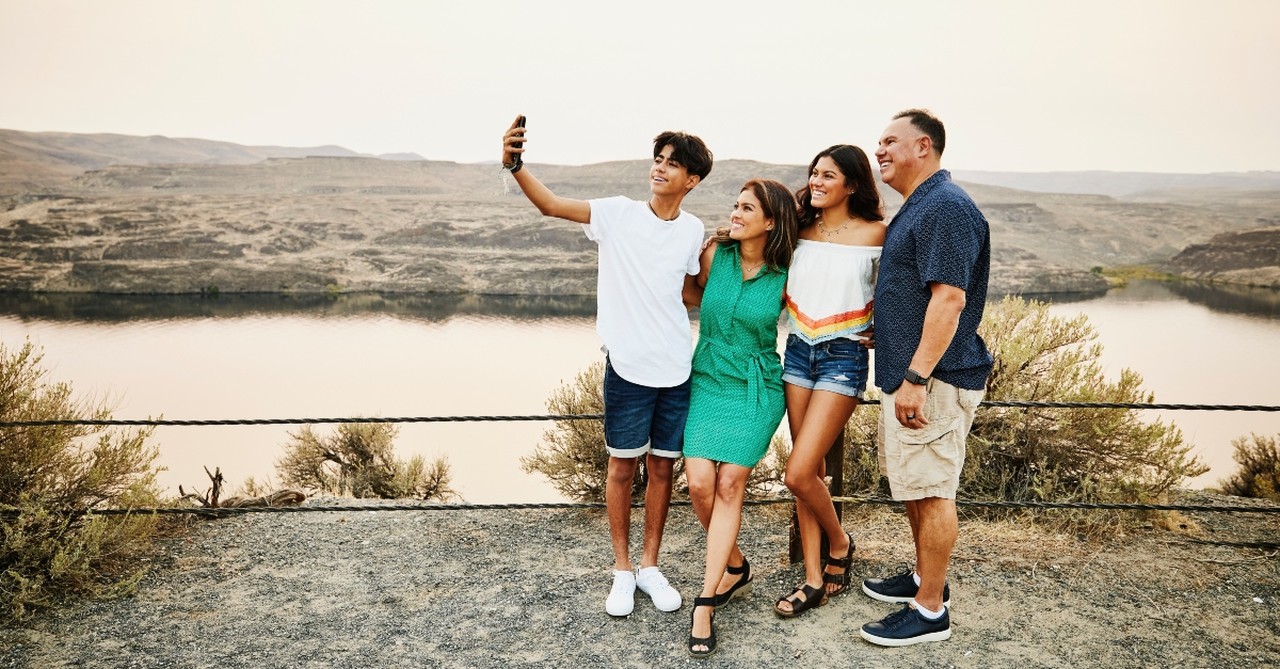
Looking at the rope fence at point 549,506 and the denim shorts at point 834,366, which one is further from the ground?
the denim shorts at point 834,366

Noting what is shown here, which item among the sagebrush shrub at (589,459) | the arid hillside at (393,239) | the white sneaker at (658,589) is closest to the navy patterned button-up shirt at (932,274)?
the white sneaker at (658,589)

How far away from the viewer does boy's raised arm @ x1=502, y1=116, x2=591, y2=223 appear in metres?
2.62

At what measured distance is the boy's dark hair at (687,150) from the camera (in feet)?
8.96

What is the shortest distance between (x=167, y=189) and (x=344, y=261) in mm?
35388

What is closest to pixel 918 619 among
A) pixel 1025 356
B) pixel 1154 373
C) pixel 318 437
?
pixel 1025 356

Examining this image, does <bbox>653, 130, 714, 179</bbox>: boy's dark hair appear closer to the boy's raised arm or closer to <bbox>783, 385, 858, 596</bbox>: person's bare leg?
the boy's raised arm

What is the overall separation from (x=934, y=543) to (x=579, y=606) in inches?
52.2

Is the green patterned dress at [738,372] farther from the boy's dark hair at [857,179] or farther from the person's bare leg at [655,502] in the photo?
the boy's dark hair at [857,179]

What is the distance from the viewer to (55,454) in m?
3.64

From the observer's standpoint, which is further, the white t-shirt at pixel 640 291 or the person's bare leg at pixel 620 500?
the person's bare leg at pixel 620 500

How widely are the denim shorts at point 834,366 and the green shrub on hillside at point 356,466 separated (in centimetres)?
455

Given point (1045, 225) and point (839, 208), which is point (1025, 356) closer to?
point (839, 208)

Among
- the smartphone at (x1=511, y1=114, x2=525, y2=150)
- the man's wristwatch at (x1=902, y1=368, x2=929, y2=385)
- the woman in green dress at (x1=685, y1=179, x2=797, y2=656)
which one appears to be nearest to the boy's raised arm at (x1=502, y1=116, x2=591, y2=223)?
the smartphone at (x1=511, y1=114, x2=525, y2=150)

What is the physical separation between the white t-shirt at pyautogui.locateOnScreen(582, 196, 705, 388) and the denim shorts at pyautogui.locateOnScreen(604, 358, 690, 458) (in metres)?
0.07
